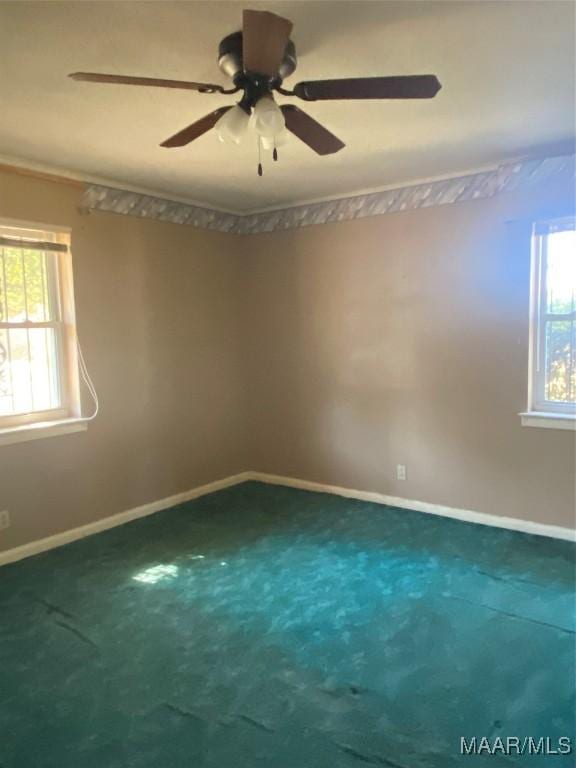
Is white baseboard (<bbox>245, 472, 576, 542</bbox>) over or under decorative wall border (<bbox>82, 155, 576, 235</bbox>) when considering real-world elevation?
under

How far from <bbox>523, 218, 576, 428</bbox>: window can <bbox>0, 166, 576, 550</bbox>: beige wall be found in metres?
0.08

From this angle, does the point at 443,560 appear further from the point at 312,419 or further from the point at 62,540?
the point at 62,540

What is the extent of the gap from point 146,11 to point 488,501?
347 centimetres

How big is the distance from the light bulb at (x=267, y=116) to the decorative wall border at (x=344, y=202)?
2228 mm

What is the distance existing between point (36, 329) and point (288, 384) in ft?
6.89

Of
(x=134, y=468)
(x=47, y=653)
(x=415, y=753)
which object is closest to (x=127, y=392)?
(x=134, y=468)

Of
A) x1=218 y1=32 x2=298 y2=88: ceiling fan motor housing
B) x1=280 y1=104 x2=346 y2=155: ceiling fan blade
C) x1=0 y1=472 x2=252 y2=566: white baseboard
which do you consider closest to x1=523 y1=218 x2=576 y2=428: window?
x1=280 y1=104 x2=346 y2=155: ceiling fan blade

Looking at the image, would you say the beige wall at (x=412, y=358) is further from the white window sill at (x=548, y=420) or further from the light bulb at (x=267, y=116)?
the light bulb at (x=267, y=116)

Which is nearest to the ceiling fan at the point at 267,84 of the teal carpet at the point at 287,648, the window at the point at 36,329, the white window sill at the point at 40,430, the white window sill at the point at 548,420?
the window at the point at 36,329

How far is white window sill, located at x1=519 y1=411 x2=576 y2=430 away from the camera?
367 centimetres

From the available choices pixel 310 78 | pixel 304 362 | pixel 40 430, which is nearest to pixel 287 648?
pixel 40 430

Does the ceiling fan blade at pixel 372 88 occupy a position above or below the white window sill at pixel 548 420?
above

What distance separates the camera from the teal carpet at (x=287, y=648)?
2029 millimetres

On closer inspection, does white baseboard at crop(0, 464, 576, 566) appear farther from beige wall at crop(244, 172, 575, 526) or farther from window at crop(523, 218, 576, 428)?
window at crop(523, 218, 576, 428)
